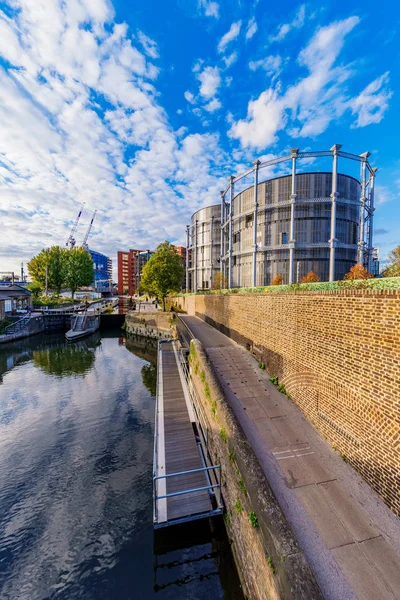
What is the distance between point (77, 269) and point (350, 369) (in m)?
53.4

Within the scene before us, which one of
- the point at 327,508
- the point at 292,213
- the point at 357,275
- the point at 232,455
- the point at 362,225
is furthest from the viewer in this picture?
the point at 362,225

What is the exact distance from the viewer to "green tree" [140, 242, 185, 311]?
97.3 ft

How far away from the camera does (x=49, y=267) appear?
47.8 meters

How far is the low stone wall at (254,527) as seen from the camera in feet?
9.64

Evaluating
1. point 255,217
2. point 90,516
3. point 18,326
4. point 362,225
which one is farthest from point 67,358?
point 362,225

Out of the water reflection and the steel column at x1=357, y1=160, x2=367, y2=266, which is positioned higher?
the steel column at x1=357, y1=160, x2=367, y2=266

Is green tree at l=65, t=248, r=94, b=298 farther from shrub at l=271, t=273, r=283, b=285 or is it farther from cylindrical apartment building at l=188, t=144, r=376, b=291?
shrub at l=271, t=273, r=283, b=285

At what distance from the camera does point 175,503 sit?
588 centimetres

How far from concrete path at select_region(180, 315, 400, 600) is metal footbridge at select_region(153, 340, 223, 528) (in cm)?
170

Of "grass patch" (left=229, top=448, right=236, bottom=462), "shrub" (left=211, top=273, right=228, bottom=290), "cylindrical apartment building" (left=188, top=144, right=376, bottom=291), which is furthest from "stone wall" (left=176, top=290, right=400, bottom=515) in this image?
"shrub" (left=211, top=273, right=228, bottom=290)

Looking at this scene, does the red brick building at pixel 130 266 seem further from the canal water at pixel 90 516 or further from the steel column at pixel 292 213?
the canal water at pixel 90 516

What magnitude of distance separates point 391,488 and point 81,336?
31904mm

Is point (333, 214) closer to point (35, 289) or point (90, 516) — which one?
point (90, 516)

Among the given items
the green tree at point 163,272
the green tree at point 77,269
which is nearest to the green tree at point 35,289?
the green tree at point 77,269
